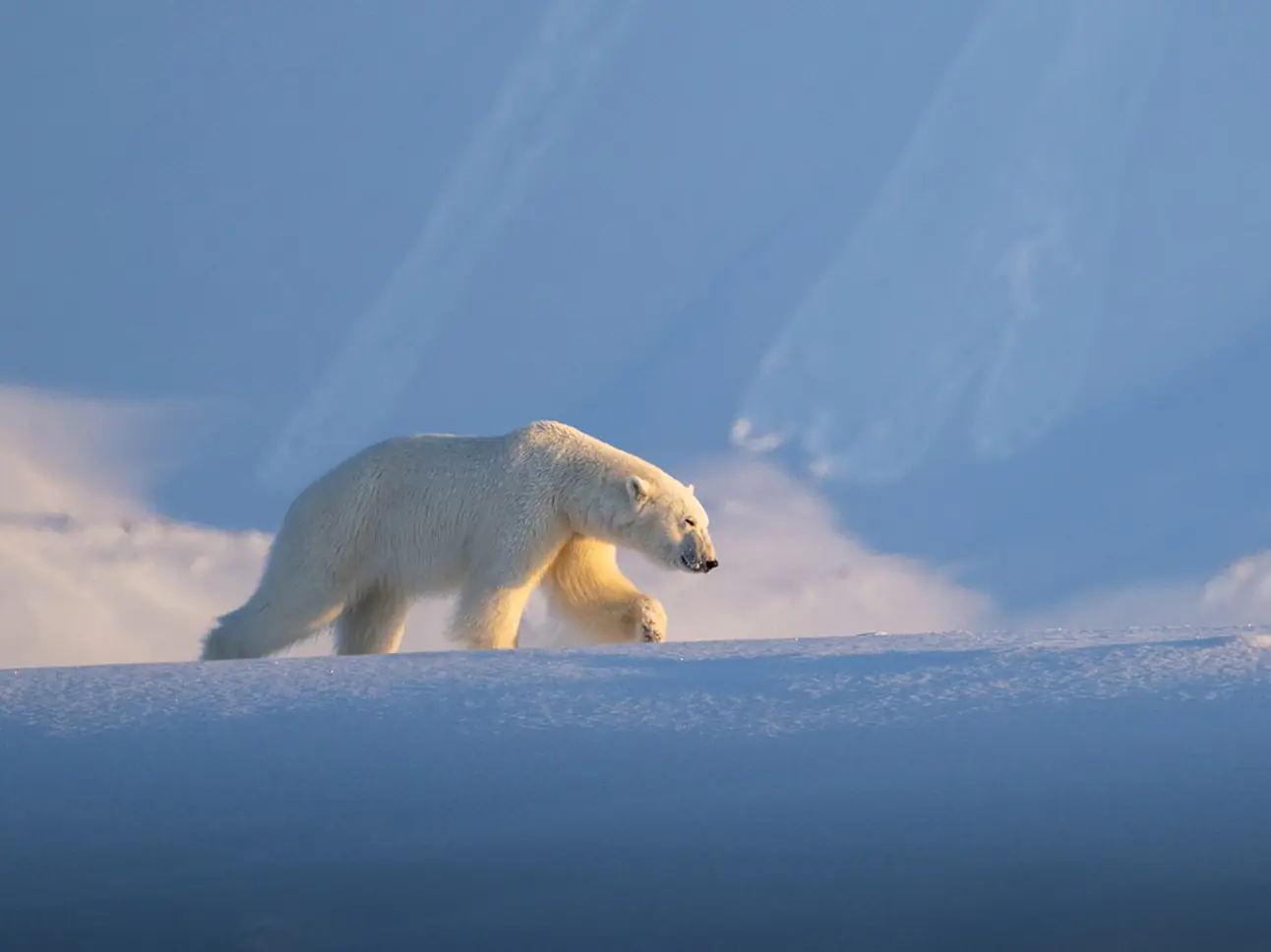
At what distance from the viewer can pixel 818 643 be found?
499 cm

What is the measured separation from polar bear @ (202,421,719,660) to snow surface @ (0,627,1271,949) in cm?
478

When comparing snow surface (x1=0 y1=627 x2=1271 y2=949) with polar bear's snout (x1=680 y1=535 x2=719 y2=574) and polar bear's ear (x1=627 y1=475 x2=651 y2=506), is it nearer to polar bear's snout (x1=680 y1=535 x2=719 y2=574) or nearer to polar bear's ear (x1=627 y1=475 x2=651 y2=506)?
polar bear's ear (x1=627 y1=475 x2=651 y2=506)

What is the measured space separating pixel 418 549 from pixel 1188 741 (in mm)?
6490

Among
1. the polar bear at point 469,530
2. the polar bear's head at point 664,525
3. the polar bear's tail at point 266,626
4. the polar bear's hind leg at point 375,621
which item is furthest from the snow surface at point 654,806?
the polar bear's hind leg at point 375,621

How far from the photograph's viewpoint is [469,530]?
356 inches

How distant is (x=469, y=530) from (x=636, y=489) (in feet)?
3.78

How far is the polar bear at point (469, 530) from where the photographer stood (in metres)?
8.98

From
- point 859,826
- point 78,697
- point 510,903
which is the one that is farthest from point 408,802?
point 78,697

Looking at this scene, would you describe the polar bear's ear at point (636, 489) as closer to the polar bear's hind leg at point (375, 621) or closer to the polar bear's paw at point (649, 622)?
the polar bear's paw at point (649, 622)

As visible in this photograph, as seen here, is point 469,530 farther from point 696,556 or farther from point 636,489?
point 696,556

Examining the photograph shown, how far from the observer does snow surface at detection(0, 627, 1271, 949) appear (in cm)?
249

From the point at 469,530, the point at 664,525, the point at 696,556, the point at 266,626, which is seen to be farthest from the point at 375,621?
the point at 696,556

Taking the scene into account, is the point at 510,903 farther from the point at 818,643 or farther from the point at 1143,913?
the point at 818,643

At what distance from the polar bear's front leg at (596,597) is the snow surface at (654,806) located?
5.06 metres
